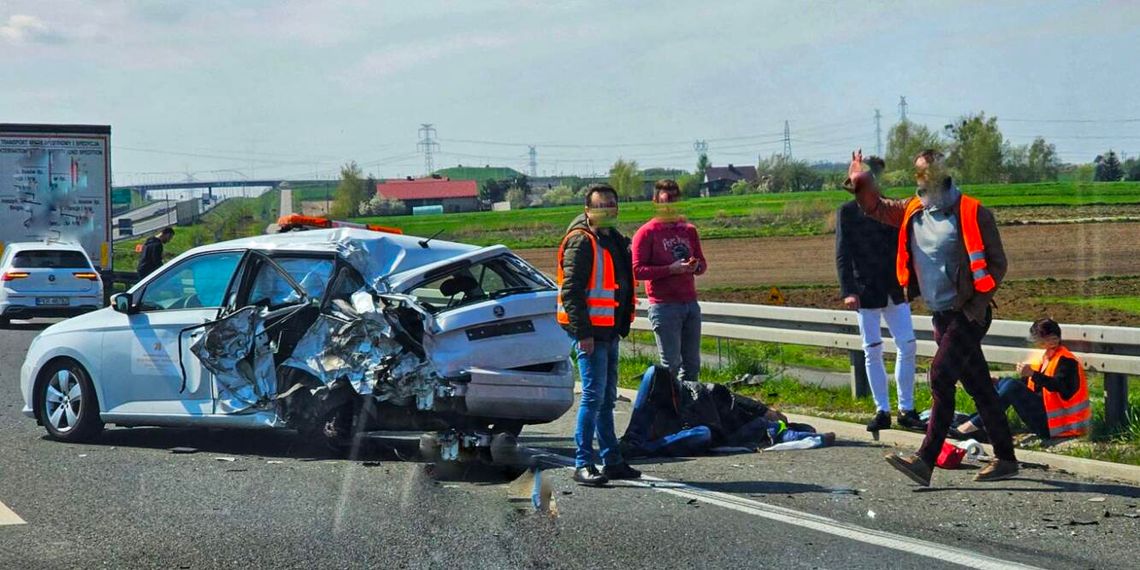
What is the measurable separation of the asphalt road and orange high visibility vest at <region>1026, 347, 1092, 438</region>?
81 centimetres

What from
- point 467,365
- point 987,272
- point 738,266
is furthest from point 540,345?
point 738,266

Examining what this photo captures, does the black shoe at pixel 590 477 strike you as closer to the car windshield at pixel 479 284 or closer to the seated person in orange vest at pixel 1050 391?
the car windshield at pixel 479 284

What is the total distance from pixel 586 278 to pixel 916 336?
3.99 m

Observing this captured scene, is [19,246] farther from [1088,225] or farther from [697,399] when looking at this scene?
[1088,225]

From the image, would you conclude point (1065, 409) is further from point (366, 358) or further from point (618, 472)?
point (366, 358)

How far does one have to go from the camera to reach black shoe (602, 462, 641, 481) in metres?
8.06

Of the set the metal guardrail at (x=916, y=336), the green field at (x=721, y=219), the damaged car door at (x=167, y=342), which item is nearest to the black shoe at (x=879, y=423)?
the metal guardrail at (x=916, y=336)

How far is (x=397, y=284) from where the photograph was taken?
355 inches

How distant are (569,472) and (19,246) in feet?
60.8

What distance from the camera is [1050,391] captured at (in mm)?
8602

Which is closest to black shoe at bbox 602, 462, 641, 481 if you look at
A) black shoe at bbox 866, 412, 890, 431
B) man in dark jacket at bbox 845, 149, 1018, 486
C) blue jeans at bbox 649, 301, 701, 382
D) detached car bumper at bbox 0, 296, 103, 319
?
man in dark jacket at bbox 845, 149, 1018, 486

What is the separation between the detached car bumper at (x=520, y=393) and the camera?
882 cm

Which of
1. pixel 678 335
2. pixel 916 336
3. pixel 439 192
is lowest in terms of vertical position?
pixel 916 336

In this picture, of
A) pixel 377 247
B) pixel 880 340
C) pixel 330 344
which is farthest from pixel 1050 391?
pixel 330 344
